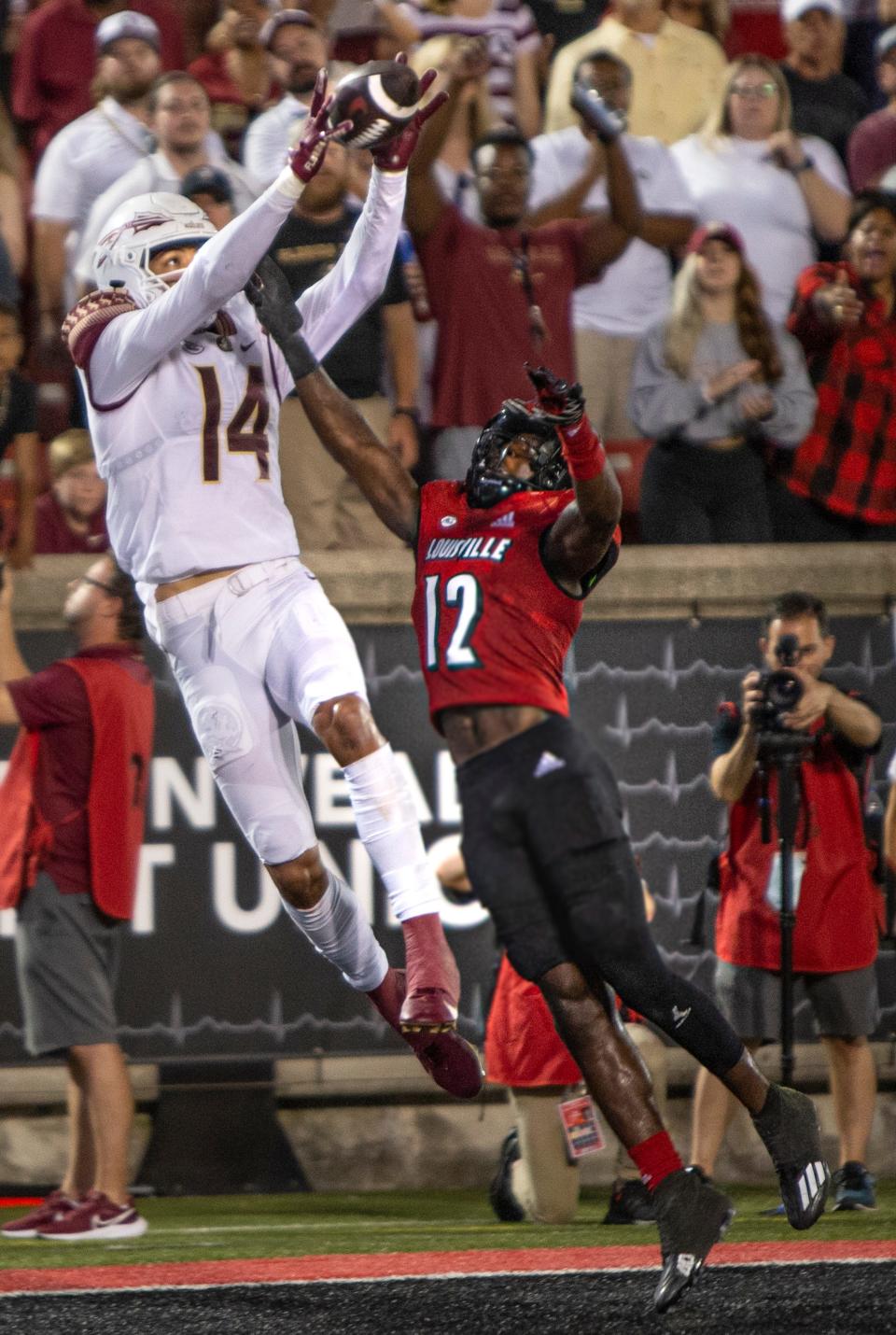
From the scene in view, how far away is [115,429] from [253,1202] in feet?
11.7

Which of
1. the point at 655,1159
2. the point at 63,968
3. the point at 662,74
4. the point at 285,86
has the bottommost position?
the point at 63,968

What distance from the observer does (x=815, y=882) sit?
7.01 meters

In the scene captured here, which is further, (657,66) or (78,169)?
(657,66)

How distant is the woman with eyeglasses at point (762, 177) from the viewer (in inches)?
333

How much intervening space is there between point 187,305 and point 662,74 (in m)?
4.70

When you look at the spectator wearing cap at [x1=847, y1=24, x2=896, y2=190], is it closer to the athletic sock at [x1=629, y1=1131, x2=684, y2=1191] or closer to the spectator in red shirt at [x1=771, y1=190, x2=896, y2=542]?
the spectator in red shirt at [x1=771, y1=190, x2=896, y2=542]

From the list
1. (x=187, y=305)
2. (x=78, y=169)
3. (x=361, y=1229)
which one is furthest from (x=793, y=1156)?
(x=78, y=169)

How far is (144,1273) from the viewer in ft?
18.6

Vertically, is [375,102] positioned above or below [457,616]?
above

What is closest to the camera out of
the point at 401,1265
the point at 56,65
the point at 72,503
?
the point at 401,1265

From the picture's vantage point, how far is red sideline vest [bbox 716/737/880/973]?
7.01 metres

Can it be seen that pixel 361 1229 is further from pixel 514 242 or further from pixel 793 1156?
pixel 514 242

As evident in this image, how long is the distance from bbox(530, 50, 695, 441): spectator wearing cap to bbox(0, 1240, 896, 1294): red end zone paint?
3.41 metres

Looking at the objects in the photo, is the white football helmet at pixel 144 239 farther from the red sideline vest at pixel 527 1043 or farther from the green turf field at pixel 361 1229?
the green turf field at pixel 361 1229
